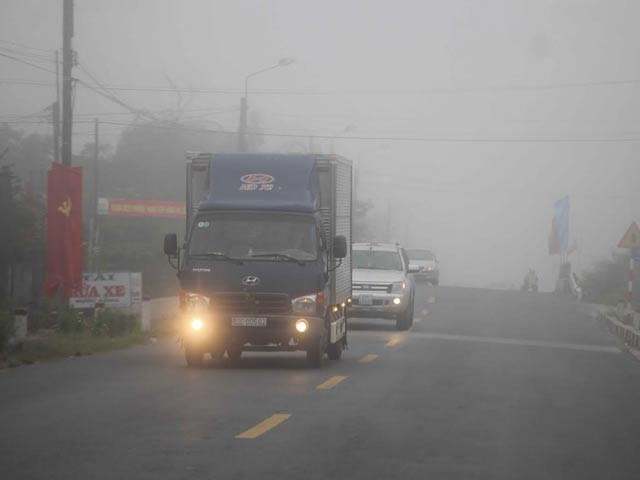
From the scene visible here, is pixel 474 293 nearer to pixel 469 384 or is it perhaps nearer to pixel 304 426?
pixel 469 384

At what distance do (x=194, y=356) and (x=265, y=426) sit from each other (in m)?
6.68

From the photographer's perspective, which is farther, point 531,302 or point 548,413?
point 531,302

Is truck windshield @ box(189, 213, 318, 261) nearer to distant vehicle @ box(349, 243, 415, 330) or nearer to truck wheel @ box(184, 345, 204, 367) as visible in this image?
truck wheel @ box(184, 345, 204, 367)

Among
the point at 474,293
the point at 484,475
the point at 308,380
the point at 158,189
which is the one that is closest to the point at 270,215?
the point at 308,380

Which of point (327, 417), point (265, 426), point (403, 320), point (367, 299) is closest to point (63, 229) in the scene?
point (367, 299)

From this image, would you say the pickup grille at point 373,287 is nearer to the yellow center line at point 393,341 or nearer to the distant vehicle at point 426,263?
the yellow center line at point 393,341

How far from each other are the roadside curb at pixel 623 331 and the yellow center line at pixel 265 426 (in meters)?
16.4

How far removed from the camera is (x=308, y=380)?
53.9 ft

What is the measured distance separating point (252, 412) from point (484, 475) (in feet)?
12.8

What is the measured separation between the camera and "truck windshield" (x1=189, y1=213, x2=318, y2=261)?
58.6ft

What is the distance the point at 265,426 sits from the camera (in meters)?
11.5

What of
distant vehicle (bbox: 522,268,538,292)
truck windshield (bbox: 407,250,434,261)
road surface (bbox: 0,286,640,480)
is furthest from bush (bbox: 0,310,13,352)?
distant vehicle (bbox: 522,268,538,292)

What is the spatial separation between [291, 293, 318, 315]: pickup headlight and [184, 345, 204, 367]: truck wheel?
60.4 inches

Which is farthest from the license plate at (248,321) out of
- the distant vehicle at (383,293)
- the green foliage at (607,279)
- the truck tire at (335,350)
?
the green foliage at (607,279)
